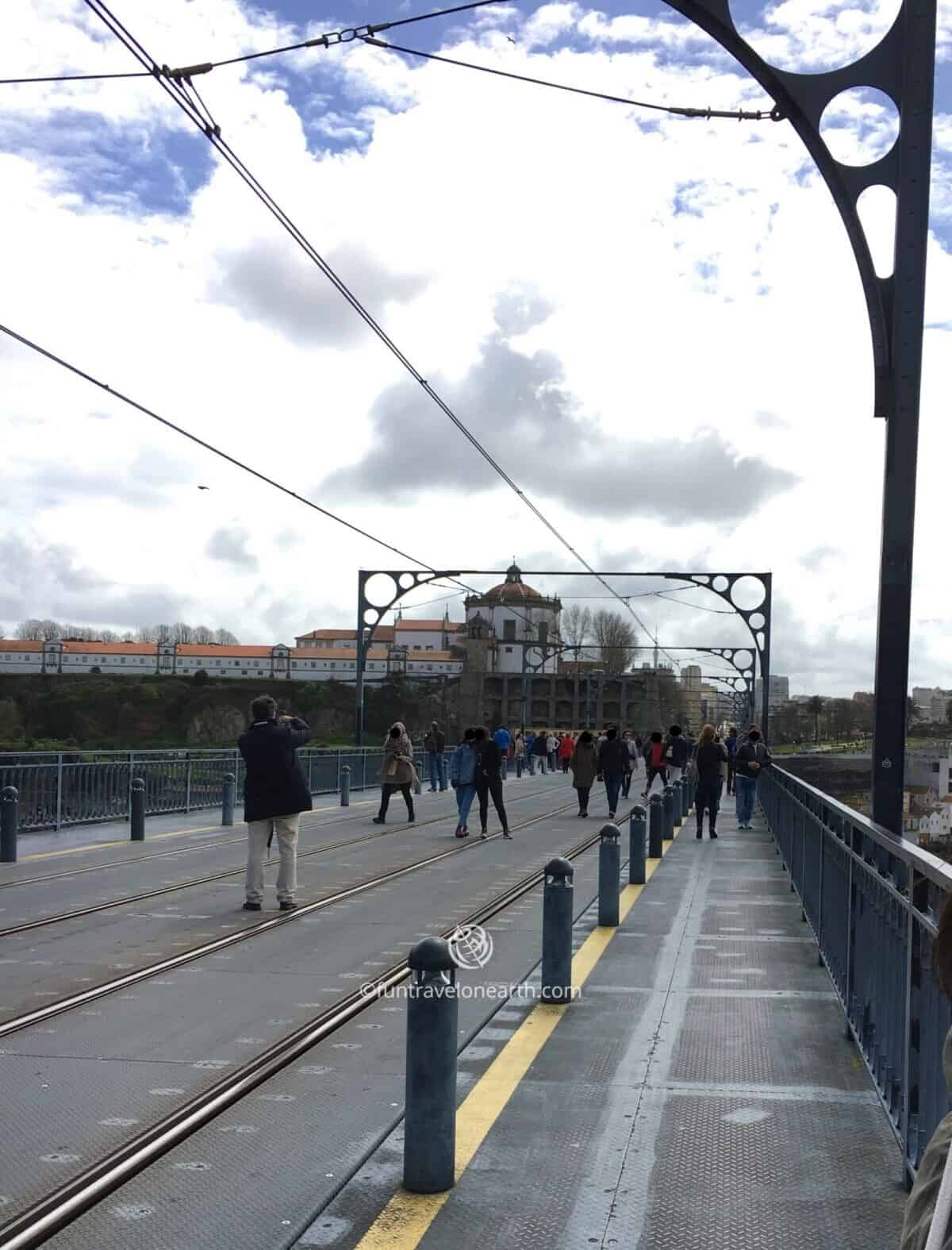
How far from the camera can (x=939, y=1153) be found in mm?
1851

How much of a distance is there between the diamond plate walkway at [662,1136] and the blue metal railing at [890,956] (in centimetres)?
23

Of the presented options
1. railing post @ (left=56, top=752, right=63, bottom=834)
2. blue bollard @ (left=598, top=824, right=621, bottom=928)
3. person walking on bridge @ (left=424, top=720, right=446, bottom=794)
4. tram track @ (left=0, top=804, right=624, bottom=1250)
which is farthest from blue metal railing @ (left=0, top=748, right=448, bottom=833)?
tram track @ (left=0, top=804, right=624, bottom=1250)

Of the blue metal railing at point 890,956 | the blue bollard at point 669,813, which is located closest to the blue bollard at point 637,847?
the blue metal railing at point 890,956

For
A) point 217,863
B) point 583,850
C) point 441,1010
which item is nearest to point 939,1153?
point 441,1010

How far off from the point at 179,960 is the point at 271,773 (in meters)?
2.72

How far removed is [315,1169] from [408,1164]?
1.48 ft

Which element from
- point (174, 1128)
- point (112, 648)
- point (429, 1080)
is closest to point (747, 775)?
point (174, 1128)

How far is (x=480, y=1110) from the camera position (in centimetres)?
565

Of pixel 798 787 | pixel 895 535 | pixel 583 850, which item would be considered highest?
pixel 895 535

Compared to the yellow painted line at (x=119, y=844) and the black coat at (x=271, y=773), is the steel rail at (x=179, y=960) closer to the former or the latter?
the black coat at (x=271, y=773)

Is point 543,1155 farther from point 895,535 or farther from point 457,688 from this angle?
point 457,688

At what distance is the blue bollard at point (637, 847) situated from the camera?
542 inches

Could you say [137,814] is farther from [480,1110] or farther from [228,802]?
[480,1110]

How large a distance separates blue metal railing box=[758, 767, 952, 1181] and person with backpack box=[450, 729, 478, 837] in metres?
11.5
